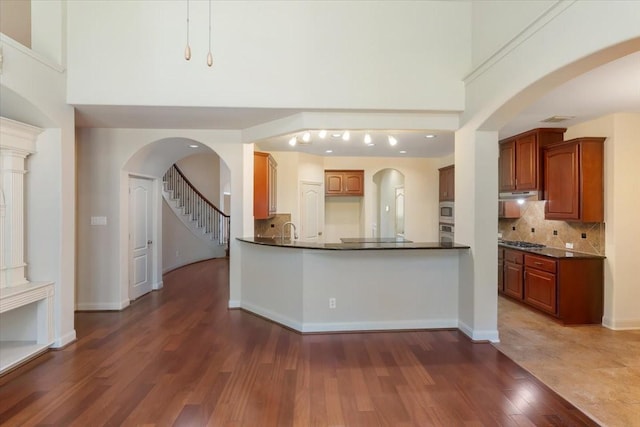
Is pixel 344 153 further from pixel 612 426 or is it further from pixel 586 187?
pixel 612 426

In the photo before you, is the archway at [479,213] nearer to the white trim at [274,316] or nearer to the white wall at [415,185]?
the white trim at [274,316]

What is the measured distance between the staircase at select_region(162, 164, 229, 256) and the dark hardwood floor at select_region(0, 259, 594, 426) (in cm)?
446

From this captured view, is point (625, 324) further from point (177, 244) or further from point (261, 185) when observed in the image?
point (177, 244)

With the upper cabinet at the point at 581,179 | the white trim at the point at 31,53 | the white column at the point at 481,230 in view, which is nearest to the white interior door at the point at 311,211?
the white column at the point at 481,230

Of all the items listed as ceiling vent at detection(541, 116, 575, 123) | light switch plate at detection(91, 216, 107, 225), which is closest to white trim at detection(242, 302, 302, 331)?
light switch plate at detection(91, 216, 107, 225)

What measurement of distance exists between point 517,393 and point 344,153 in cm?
497

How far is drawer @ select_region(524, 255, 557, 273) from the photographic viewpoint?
432cm

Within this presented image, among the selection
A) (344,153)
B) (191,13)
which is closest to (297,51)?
(191,13)

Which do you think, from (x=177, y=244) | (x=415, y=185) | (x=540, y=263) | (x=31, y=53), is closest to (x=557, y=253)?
(x=540, y=263)

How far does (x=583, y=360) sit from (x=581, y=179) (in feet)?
7.34

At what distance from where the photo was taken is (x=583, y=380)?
2850 mm

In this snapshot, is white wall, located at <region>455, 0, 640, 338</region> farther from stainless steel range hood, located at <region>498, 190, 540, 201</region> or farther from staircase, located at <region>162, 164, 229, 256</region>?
staircase, located at <region>162, 164, 229, 256</region>

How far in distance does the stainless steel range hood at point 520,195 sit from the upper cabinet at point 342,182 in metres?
2.78

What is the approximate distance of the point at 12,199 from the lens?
10.6ft
